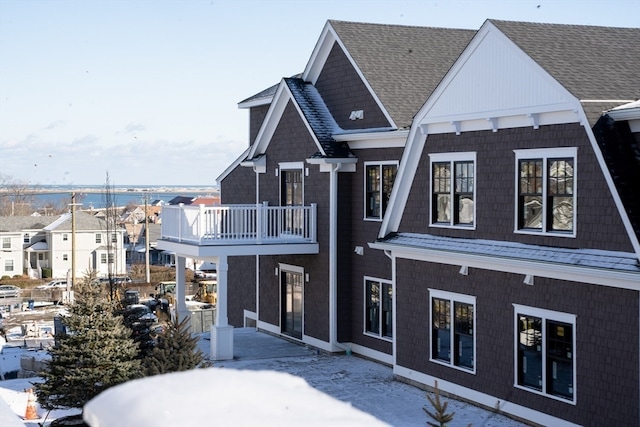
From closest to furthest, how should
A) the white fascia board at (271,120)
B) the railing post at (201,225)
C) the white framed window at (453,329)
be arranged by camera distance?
the white framed window at (453,329) → the railing post at (201,225) → the white fascia board at (271,120)

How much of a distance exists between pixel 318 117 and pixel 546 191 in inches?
380

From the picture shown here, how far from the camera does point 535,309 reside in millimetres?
14664

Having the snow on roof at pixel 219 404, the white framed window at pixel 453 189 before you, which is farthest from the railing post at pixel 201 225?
the snow on roof at pixel 219 404

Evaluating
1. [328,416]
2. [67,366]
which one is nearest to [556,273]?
[67,366]

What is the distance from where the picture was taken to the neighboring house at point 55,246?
77.6 metres

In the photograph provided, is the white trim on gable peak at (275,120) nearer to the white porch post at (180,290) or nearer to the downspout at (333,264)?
the downspout at (333,264)

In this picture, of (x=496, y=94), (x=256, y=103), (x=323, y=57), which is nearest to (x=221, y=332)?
(x=323, y=57)

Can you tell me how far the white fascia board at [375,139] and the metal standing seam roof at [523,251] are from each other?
8.29 ft

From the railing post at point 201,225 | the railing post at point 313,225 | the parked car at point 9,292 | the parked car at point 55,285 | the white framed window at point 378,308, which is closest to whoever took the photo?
the white framed window at point 378,308

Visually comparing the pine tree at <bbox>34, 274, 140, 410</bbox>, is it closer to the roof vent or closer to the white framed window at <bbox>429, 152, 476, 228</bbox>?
the white framed window at <bbox>429, 152, 476, 228</bbox>

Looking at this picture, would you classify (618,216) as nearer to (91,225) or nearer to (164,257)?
(91,225)

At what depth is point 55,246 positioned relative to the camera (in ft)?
257

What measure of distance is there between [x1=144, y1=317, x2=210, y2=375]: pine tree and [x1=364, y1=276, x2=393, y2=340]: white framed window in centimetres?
712

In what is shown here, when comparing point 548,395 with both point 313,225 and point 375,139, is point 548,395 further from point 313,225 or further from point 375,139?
point 313,225
